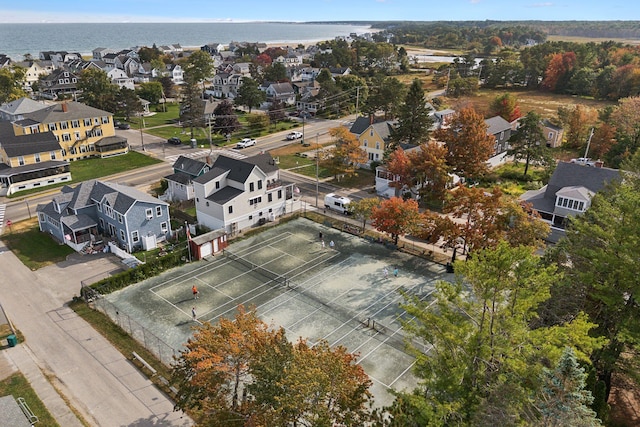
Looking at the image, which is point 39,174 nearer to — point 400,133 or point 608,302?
point 400,133

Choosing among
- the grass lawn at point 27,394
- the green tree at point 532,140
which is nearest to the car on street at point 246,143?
the green tree at point 532,140

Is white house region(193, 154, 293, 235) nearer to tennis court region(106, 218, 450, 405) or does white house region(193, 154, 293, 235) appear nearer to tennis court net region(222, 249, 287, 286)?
tennis court region(106, 218, 450, 405)

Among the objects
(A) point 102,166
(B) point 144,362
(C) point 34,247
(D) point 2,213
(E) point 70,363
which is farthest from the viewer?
(A) point 102,166

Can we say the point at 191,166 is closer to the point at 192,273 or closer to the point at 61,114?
the point at 192,273

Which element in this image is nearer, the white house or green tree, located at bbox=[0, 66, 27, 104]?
the white house

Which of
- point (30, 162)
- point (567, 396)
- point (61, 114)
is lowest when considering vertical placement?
point (30, 162)

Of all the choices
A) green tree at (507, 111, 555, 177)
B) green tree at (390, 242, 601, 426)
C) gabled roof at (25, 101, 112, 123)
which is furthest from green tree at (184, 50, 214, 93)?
green tree at (390, 242, 601, 426)

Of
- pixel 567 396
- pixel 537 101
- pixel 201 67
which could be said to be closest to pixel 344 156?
pixel 567 396
